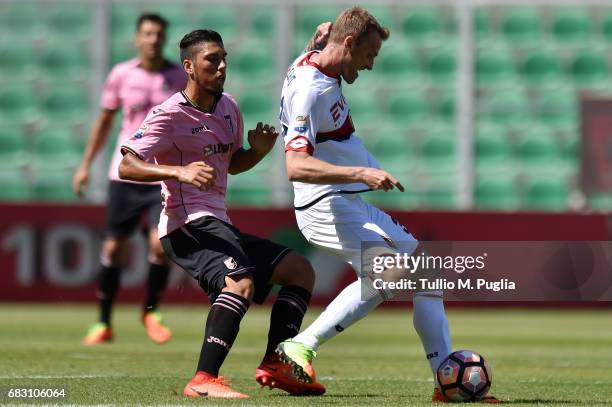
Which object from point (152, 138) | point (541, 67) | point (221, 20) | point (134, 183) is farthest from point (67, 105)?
point (152, 138)

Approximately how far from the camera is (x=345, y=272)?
1499 cm

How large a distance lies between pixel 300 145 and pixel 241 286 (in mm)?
800

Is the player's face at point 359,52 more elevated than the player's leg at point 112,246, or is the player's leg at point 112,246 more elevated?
the player's face at point 359,52

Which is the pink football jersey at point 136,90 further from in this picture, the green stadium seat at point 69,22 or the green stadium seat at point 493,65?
the green stadium seat at point 493,65

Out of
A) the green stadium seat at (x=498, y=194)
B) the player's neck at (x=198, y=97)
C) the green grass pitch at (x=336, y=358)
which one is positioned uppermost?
the player's neck at (x=198, y=97)

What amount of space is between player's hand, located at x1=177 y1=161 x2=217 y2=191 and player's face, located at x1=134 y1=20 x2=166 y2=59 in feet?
14.4

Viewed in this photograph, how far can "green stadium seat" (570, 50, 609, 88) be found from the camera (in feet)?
62.2

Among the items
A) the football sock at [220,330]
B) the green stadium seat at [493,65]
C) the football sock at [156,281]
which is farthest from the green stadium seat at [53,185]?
the football sock at [220,330]

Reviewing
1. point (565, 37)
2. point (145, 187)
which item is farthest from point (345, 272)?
point (565, 37)

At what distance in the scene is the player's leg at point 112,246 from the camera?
34.4ft

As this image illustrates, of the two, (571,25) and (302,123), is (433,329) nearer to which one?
(302,123)

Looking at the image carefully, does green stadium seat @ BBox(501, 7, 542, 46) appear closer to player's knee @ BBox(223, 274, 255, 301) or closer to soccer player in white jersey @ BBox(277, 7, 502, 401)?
soccer player in white jersey @ BBox(277, 7, 502, 401)

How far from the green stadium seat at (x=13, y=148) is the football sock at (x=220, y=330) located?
11.9m

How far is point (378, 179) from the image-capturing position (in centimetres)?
609
